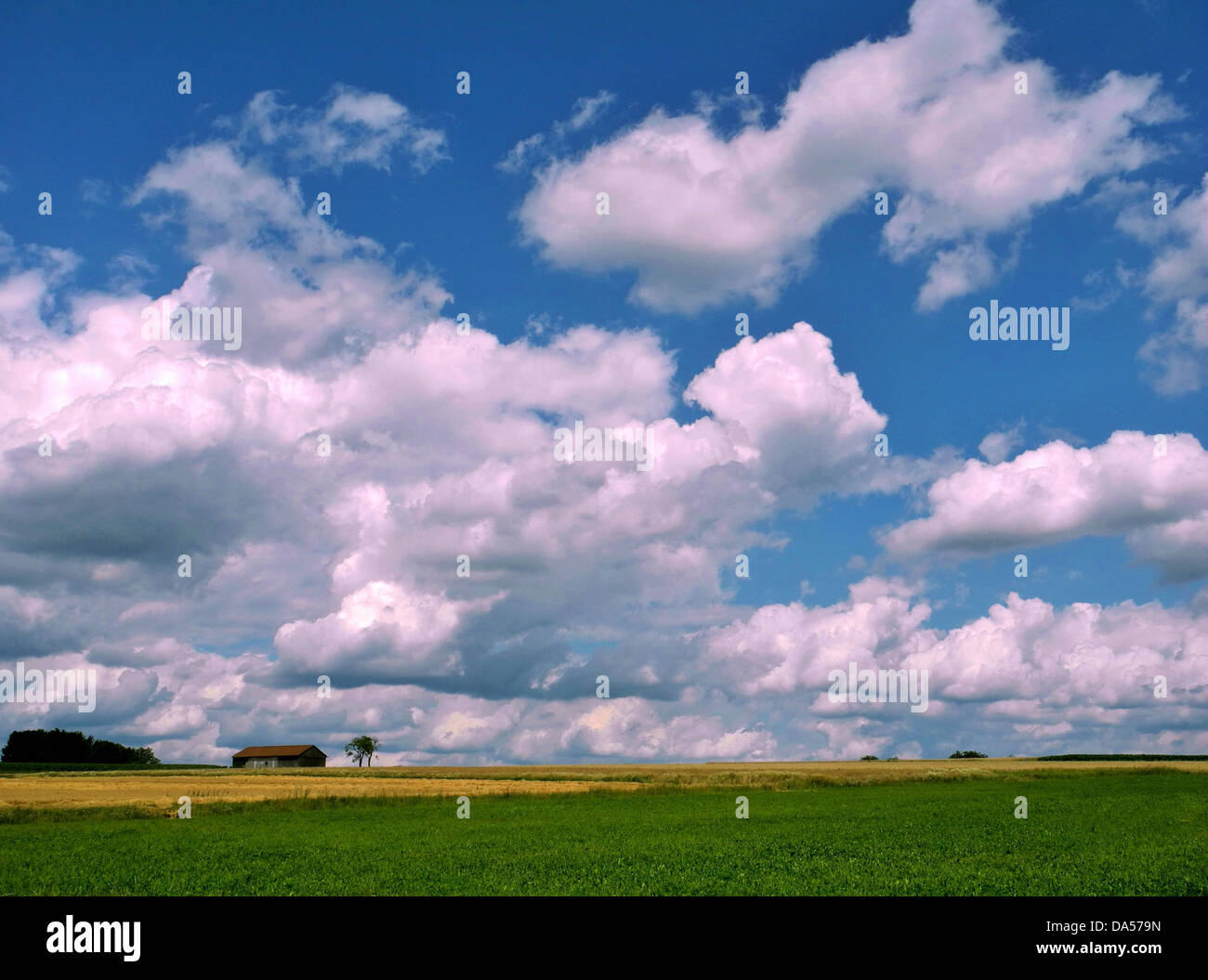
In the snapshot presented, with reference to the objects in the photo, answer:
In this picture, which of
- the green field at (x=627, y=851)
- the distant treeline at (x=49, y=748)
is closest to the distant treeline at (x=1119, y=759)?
the green field at (x=627, y=851)

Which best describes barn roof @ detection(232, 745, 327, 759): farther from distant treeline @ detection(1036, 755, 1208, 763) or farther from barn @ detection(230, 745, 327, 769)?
distant treeline @ detection(1036, 755, 1208, 763)

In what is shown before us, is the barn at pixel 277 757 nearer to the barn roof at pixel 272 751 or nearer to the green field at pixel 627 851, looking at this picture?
the barn roof at pixel 272 751

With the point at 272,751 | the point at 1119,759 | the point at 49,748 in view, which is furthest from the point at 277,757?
the point at 1119,759

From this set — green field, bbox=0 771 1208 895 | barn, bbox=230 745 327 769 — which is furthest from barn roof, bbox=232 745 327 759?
green field, bbox=0 771 1208 895

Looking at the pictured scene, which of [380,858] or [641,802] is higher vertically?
[380,858]

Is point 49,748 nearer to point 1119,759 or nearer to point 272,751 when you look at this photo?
point 272,751

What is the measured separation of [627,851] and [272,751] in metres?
175

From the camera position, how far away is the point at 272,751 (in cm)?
18750

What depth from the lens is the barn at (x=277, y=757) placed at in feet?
604

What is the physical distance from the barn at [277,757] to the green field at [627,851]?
451 ft
